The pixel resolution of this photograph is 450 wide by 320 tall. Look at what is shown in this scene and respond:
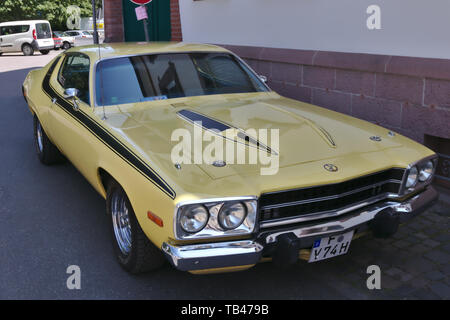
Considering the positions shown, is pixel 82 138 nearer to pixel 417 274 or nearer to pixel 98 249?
pixel 98 249

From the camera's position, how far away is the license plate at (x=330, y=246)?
2.91 m

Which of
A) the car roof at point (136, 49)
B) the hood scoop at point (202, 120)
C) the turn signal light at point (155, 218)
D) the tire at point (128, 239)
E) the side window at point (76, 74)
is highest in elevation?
the car roof at point (136, 49)

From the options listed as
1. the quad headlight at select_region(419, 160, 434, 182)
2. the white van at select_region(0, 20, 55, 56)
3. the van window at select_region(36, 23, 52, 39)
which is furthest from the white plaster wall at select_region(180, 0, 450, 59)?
the van window at select_region(36, 23, 52, 39)

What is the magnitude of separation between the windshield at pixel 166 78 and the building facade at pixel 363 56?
1663 mm

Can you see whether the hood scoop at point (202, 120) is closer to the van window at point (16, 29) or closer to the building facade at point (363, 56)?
the building facade at point (363, 56)

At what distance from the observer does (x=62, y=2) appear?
37688mm

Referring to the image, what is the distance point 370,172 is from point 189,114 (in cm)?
149

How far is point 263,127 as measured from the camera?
349 centimetres

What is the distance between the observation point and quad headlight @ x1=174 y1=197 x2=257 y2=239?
103 inches

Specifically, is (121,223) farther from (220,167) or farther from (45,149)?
(45,149)

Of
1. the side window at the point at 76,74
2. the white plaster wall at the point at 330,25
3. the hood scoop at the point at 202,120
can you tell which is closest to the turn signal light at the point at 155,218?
the hood scoop at the point at 202,120

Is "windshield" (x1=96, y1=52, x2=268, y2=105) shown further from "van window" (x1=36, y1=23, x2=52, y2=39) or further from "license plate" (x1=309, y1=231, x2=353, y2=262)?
"van window" (x1=36, y1=23, x2=52, y2=39)

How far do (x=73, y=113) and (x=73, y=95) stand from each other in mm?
214

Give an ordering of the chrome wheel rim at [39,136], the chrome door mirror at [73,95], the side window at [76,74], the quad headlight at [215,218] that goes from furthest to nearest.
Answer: the chrome wheel rim at [39,136] → the side window at [76,74] → the chrome door mirror at [73,95] → the quad headlight at [215,218]
